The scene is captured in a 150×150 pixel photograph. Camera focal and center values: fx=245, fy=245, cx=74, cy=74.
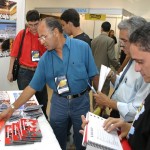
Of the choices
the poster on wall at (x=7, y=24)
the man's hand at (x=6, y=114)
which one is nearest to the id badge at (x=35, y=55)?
the poster on wall at (x=7, y=24)

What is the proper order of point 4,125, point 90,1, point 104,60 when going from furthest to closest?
point 90,1 < point 104,60 < point 4,125

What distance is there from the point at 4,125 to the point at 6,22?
7.61 ft

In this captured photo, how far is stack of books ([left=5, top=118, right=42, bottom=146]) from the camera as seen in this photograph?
1500 millimetres

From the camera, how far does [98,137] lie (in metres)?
1.28

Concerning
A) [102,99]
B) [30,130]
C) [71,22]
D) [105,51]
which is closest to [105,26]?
[105,51]

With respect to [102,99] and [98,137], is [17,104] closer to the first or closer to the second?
[102,99]

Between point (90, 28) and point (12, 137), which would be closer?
point (12, 137)

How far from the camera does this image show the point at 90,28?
347 inches

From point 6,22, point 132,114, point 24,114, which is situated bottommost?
point 24,114

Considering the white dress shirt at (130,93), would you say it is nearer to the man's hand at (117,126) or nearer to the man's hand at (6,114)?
the man's hand at (117,126)

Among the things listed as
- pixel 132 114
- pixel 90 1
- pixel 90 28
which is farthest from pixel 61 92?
pixel 90 1

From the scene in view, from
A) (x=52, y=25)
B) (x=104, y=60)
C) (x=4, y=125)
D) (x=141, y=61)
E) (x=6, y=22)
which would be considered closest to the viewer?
(x=141, y=61)

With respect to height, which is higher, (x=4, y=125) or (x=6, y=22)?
(x=6, y=22)

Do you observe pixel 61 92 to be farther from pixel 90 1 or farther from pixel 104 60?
pixel 90 1
